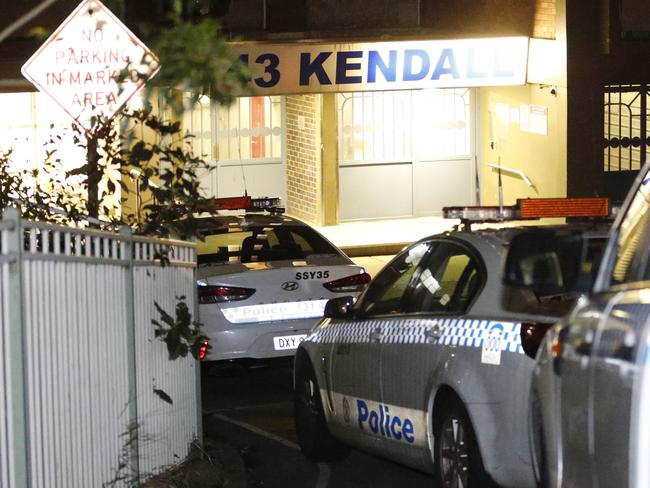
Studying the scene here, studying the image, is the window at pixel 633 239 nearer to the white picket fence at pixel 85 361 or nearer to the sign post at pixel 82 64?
the white picket fence at pixel 85 361

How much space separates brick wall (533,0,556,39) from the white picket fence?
11.8m

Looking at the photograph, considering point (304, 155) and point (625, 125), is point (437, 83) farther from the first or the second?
point (304, 155)

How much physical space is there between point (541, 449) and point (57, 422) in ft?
7.68

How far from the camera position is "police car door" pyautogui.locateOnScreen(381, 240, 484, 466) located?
24.8 ft

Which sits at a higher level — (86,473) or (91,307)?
(91,307)

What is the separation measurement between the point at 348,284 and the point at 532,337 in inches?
196

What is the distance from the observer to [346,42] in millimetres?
18938

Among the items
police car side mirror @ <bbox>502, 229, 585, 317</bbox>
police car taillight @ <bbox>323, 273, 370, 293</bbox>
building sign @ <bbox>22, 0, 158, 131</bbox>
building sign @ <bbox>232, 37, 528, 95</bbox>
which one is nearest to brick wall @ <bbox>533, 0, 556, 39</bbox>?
building sign @ <bbox>232, 37, 528, 95</bbox>

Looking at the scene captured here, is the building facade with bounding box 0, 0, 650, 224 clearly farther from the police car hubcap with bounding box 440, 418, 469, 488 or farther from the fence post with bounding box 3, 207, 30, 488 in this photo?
the fence post with bounding box 3, 207, 30, 488

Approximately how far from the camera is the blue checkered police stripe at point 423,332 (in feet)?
22.8

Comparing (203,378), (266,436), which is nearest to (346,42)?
(203,378)

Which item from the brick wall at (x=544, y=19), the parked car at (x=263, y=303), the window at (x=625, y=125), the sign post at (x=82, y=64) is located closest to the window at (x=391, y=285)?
the sign post at (x=82, y=64)

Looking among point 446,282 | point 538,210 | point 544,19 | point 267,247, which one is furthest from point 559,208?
point 544,19

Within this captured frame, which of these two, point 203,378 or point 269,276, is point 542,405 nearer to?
point 269,276
